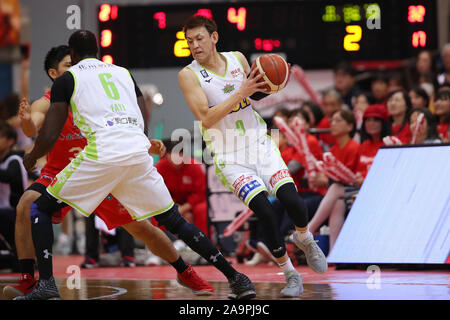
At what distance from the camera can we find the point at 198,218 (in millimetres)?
11055

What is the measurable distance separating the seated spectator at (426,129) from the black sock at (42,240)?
456 centimetres

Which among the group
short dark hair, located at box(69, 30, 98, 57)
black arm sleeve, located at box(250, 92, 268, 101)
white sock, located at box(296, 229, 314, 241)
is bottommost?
white sock, located at box(296, 229, 314, 241)

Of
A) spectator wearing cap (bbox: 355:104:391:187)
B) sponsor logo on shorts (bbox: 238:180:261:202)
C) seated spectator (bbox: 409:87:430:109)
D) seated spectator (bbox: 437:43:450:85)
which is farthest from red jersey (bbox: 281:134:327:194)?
sponsor logo on shorts (bbox: 238:180:261:202)

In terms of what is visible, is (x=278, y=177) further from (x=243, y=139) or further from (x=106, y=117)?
(x=106, y=117)

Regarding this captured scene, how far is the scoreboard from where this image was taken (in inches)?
522

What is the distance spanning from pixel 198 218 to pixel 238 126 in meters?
5.13

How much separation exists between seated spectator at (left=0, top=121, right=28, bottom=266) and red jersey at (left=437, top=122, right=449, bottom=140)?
500 cm

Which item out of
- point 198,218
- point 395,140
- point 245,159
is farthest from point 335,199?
point 245,159

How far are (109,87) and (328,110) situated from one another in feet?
22.3

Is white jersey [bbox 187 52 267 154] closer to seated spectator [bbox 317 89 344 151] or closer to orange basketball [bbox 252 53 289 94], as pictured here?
orange basketball [bbox 252 53 289 94]
